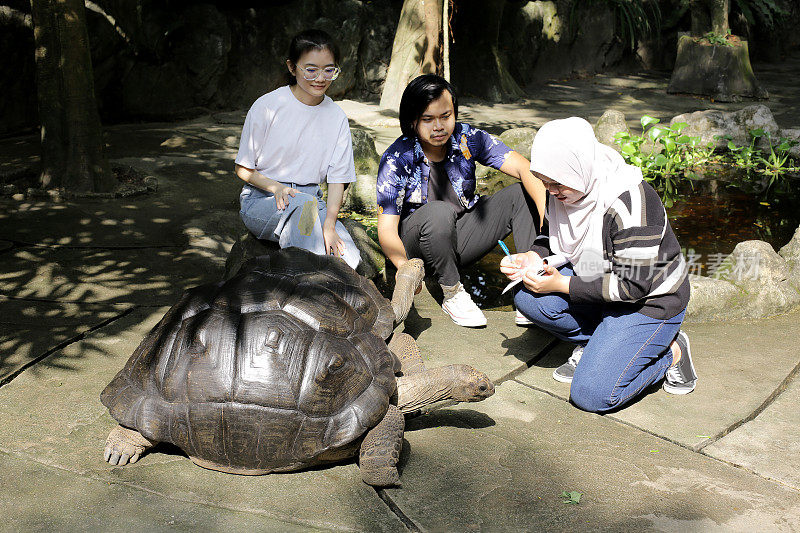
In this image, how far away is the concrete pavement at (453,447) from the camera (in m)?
2.39

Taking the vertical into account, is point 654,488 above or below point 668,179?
below

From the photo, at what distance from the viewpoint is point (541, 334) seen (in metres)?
3.76

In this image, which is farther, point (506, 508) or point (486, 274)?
point (486, 274)

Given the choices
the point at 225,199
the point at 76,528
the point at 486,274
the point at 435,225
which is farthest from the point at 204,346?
the point at 225,199

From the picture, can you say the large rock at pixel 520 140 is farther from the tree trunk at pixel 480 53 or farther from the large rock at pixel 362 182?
the tree trunk at pixel 480 53

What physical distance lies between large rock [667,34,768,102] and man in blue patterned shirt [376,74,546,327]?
311 inches

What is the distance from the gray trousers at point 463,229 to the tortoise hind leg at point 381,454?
139 centimetres

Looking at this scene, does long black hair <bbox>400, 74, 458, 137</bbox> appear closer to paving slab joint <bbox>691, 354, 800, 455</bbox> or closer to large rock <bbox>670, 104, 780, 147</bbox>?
paving slab joint <bbox>691, 354, 800, 455</bbox>

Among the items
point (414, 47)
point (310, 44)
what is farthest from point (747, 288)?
point (414, 47)

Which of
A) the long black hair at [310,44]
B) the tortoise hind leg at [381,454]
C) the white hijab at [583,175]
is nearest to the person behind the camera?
the tortoise hind leg at [381,454]

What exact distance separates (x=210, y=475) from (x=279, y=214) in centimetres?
150

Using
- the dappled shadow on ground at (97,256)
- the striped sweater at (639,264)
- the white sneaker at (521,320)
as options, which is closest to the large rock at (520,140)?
the dappled shadow on ground at (97,256)

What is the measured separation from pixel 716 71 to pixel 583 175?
354 inches

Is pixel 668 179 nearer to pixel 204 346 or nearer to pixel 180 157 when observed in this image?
pixel 180 157
